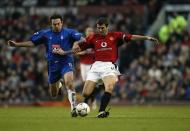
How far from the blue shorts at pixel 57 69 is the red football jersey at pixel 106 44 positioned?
972 mm

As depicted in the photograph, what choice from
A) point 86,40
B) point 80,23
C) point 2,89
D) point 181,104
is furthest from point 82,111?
point 80,23

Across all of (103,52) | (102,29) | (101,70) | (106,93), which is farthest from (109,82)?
(102,29)

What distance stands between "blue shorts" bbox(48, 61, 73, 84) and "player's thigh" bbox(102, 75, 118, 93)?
129 centimetres

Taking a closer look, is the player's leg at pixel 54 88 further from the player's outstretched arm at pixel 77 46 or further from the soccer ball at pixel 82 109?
the soccer ball at pixel 82 109

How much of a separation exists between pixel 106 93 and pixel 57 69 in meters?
2.31

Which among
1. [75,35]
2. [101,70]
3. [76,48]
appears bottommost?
[101,70]

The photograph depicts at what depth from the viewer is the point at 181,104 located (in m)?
28.2

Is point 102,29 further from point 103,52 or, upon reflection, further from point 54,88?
point 54,88

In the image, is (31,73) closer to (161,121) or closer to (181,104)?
(181,104)

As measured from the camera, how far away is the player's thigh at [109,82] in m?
16.8

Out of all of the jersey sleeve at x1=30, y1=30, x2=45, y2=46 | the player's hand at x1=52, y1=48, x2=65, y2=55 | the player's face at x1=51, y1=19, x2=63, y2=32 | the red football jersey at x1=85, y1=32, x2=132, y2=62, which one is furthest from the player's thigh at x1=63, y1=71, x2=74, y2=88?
the jersey sleeve at x1=30, y1=30, x2=45, y2=46

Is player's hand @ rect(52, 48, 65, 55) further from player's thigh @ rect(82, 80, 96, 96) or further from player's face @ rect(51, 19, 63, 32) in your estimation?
player's thigh @ rect(82, 80, 96, 96)

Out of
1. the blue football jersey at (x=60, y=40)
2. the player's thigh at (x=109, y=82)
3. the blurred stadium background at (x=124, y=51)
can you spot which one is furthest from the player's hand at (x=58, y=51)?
the blurred stadium background at (x=124, y=51)

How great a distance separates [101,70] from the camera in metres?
17.3
